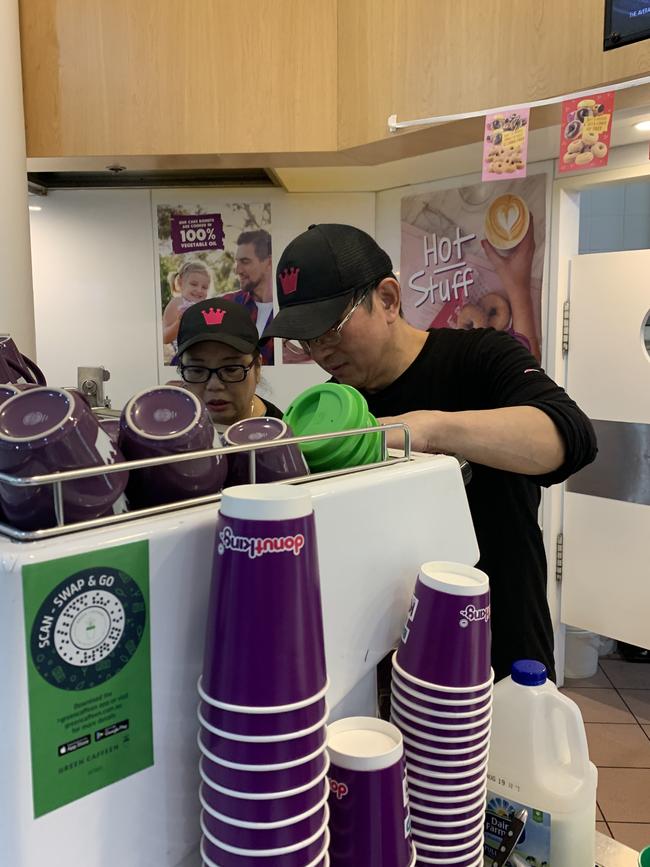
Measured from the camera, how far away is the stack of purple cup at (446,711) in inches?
20.7

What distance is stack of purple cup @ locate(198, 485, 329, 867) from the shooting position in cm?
41

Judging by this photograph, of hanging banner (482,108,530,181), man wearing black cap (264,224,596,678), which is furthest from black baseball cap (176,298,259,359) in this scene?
hanging banner (482,108,530,181)

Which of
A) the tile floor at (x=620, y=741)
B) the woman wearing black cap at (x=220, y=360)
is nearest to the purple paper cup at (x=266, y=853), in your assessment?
the woman wearing black cap at (x=220, y=360)

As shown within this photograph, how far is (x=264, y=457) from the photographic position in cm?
55

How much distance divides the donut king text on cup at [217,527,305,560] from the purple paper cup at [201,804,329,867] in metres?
0.18

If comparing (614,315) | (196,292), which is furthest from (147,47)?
(614,315)

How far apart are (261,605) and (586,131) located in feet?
4.85

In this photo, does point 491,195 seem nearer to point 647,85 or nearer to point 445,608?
point 647,85

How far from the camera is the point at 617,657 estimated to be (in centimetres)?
322

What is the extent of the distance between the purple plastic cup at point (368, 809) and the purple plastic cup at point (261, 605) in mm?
91

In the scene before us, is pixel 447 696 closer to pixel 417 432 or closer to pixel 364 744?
pixel 364 744

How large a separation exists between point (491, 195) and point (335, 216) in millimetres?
616

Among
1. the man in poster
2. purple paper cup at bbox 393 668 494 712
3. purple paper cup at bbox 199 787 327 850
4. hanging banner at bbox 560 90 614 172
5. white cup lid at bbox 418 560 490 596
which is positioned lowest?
purple paper cup at bbox 199 787 327 850

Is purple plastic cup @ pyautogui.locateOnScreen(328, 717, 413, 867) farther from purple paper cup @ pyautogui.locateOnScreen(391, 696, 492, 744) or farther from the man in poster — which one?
the man in poster
